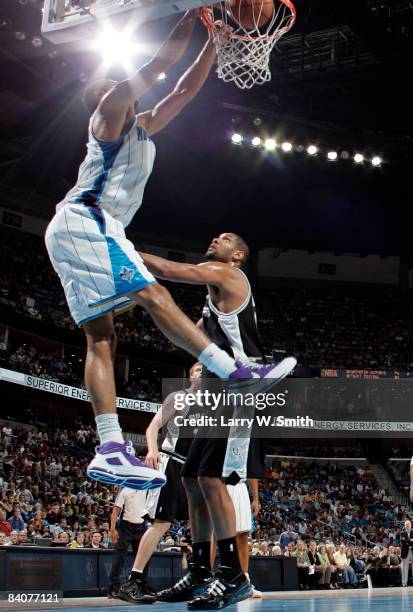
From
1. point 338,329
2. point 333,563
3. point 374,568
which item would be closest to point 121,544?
point 333,563

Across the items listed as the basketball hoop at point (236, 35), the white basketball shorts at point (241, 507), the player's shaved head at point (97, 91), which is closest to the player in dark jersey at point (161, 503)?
the white basketball shorts at point (241, 507)

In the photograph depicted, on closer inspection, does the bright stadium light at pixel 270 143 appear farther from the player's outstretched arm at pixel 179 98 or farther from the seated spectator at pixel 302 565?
the player's outstretched arm at pixel 179 98

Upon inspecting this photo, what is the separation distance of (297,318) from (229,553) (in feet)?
98.3

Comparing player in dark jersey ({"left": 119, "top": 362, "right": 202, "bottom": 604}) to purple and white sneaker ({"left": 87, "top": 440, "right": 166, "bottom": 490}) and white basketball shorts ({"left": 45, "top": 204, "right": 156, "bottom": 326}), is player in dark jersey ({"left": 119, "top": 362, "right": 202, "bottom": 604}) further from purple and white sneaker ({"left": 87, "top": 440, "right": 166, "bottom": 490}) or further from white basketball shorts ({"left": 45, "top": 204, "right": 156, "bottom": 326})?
white basketball shorts ({"left": 45, "top": 204, "right": 156, "bottom": 326})

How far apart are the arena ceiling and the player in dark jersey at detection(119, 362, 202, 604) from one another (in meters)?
7.41

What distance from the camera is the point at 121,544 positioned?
8.13 m

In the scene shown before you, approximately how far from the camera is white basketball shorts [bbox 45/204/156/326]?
3.93m

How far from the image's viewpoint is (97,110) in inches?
163

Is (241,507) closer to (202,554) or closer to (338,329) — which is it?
(202,554)

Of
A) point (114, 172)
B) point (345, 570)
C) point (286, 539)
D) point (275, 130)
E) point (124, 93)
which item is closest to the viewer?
point (124, 93)

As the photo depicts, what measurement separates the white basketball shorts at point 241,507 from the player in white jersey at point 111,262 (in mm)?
4028

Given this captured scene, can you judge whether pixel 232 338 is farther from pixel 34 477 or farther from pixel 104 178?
pixel 34 477

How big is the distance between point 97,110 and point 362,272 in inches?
1313

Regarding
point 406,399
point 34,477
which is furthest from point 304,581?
point 406,399
